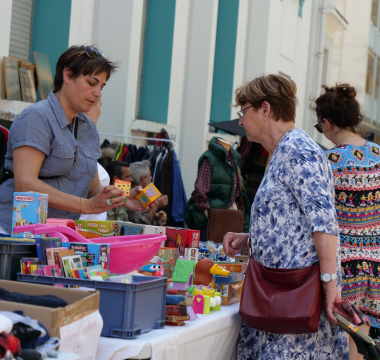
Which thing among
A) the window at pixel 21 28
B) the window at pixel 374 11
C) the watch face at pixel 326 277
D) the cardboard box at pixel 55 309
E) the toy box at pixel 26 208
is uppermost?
the window at pixel 374 11

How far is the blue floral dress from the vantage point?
1.95 metres

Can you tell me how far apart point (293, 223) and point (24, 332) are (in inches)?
44.5

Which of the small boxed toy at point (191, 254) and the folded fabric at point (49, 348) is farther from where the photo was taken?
the small boxed toy at point (191, 254)

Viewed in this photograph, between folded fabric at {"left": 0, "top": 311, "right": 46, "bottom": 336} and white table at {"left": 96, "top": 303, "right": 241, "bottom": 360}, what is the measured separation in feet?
1.12

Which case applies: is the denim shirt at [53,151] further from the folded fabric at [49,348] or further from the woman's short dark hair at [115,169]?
the woman's short dark hair at [115,169]

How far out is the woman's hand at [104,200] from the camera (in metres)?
2.16

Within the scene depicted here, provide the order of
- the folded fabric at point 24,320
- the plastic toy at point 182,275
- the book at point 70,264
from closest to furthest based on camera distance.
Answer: the folded fabric at point 24,320 → the book at point 70,264 → the plastic toy at point 182,275

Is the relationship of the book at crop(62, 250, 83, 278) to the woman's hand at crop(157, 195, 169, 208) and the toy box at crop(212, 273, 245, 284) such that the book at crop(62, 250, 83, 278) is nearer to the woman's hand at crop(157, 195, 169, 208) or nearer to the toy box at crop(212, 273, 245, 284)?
the toy box at crop(212, 273, 245, 284)

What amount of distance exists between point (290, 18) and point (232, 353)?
9594 millimetres

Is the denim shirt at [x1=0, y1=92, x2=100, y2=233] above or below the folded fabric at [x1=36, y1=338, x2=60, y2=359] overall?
above

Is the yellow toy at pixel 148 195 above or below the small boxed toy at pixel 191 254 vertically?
above

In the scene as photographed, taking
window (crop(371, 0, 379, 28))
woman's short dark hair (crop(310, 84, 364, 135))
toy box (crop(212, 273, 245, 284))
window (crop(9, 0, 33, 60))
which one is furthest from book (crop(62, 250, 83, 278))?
window (crop(371, 0, 379, 28))

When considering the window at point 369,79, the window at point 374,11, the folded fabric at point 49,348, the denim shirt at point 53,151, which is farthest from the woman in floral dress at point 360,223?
the window at point 374,11

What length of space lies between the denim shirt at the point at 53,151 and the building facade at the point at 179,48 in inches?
75.9
